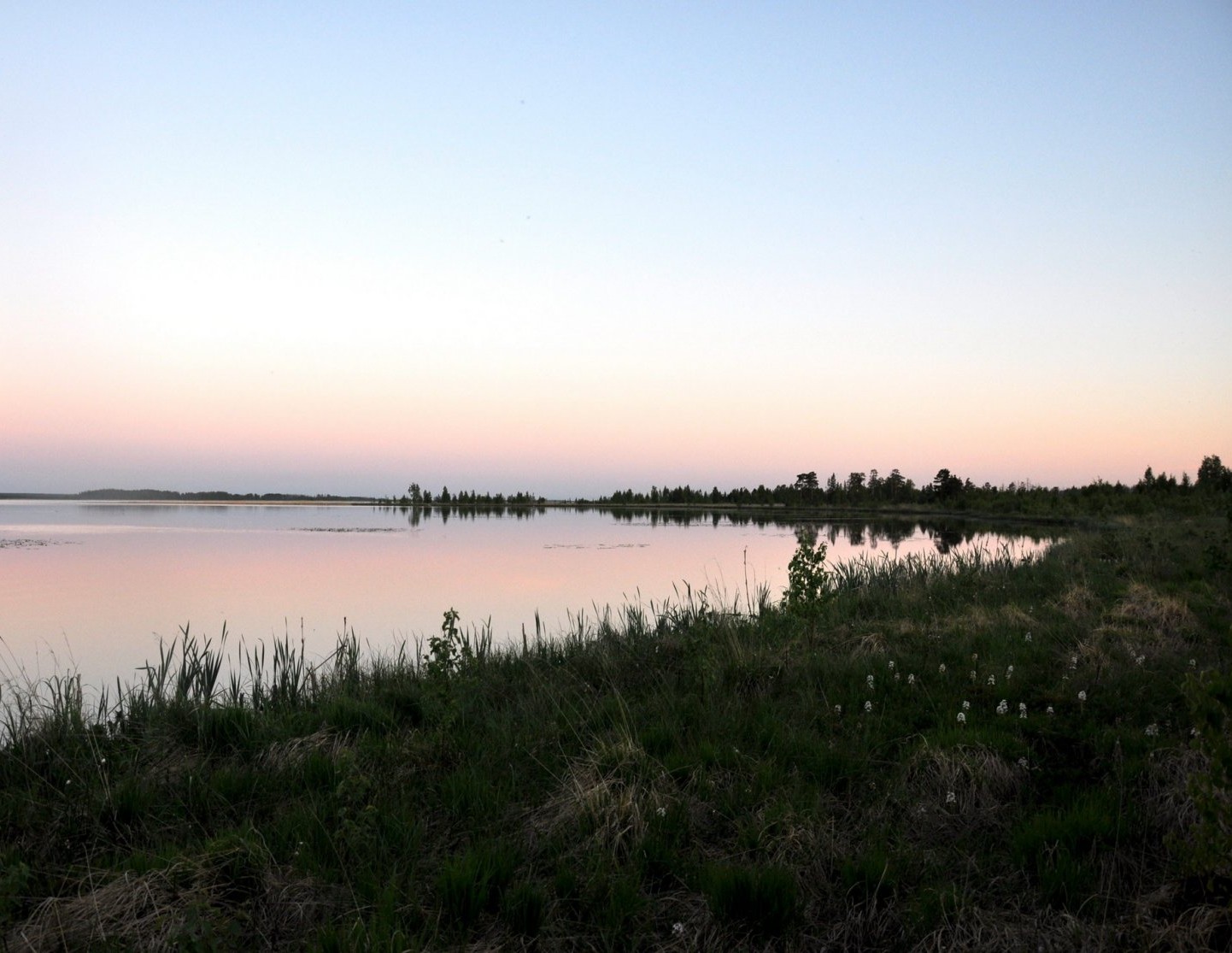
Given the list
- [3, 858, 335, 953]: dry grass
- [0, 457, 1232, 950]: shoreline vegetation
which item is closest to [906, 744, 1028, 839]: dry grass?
[0, 457, 1232, 950]: shoreline vegetation

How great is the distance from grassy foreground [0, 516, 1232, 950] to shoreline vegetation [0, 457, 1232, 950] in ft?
0.07

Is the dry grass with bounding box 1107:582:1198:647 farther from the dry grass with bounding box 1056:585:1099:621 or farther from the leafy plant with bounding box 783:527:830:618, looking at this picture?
the leafy plant with bounding box 783:527:830:618

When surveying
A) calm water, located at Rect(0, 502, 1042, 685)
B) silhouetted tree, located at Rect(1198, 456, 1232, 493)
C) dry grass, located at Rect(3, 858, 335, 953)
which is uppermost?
silhouetted tree, located at Rect(1198, 456, 1232, 493)

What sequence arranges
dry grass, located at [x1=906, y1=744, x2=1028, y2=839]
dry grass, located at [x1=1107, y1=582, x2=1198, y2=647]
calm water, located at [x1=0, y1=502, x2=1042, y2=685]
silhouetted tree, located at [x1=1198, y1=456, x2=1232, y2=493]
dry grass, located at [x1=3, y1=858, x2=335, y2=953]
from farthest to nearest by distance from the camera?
silhouetted tree, located at [x1=1198, y1=456, x2=1232, y2=493], calm water, located at [x1=0, y1=502, x2=1042, y2=685], dry grass, located at [x1=1107, y1=582, x2=1198, y2=647], dry grass, located at [x1=906, y1=744, x2=1028, y2=839], dry grass, located at [x1=3, y1=858, x2=335, y2=953]

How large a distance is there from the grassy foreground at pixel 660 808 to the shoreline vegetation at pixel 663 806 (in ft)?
0.07

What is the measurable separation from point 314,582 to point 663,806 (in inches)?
726

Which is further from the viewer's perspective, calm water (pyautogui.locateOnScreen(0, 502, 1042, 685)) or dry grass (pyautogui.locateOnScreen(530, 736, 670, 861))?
calm water (pyautogui.locateOnScreen(0, 502, 1042, 685))

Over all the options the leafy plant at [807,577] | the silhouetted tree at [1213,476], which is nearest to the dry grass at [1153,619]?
the leafy plant at [807,577]

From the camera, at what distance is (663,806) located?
4461 mm

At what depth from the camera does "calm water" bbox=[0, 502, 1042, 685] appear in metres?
13.3

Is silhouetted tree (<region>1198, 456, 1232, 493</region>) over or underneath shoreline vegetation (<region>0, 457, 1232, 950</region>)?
over

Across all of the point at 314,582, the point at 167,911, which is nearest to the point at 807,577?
the point at 167,911

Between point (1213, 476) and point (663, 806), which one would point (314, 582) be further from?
point (1213, 476)

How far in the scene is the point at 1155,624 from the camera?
8812 mm
